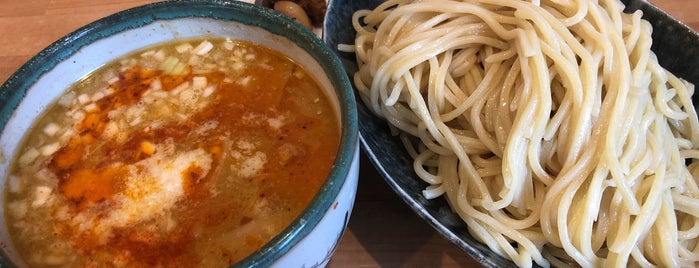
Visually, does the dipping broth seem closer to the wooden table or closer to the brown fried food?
the wooden table

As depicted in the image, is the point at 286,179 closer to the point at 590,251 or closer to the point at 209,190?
the point at 209,190

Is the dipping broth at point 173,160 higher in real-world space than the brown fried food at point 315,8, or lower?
higher

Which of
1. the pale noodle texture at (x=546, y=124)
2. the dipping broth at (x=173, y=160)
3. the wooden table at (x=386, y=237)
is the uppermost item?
the dipping broth at (x=173, y=160)

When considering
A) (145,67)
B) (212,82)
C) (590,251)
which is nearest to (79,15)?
(145,67)

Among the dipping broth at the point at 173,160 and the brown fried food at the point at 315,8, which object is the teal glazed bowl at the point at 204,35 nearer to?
the dipping broth at the point at 173,160

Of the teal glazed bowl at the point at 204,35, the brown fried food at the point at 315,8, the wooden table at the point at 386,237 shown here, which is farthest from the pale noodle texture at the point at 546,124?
the teal glazed bowl at the point at 204,35

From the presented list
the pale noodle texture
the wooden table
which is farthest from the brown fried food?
the wooden table
